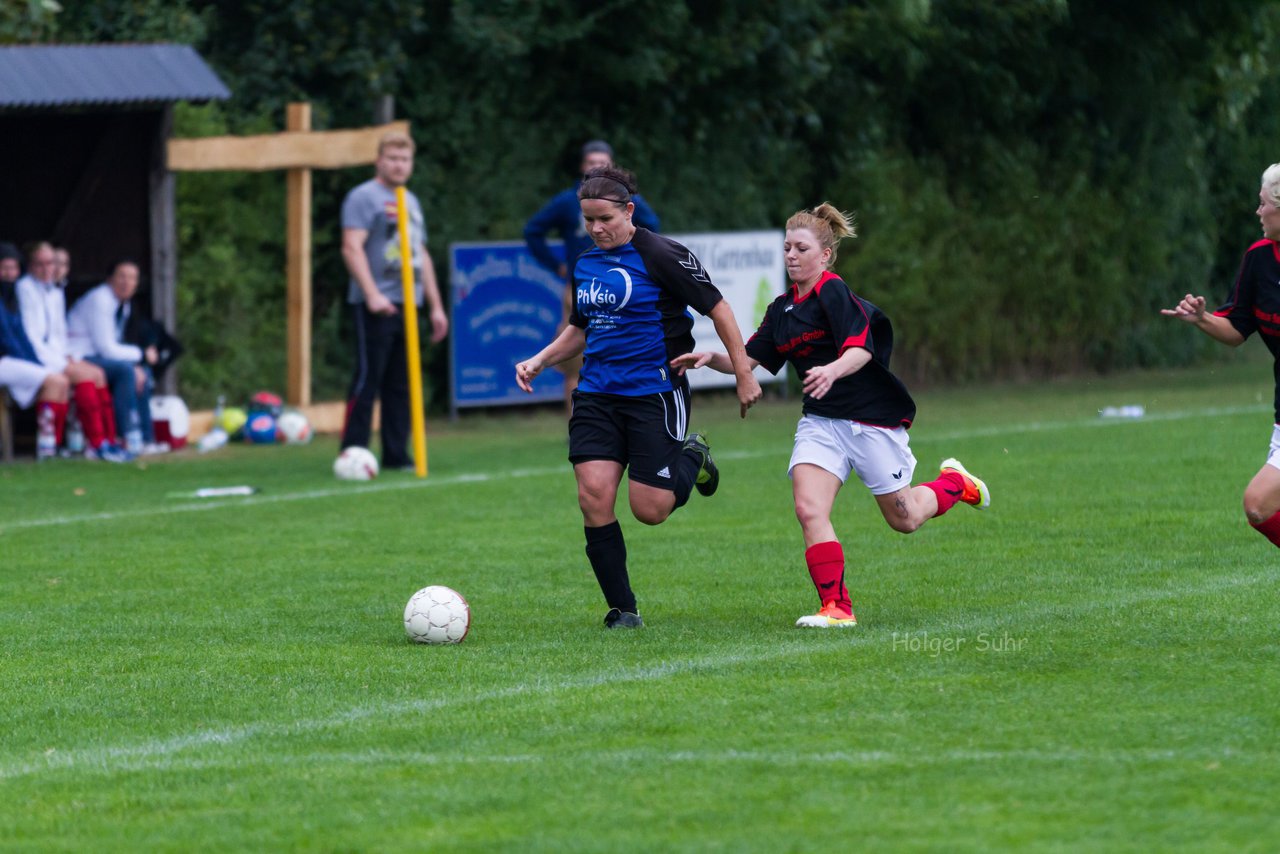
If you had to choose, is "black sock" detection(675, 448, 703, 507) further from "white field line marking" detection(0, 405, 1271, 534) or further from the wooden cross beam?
the wooden cross beam

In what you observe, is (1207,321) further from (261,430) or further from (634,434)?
(261,430)

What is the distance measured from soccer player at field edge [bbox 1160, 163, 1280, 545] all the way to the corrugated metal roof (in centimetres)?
977

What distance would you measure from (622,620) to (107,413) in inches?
336

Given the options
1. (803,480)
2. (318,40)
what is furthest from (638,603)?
(318,40)

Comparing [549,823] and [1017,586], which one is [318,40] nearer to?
[1017,586]

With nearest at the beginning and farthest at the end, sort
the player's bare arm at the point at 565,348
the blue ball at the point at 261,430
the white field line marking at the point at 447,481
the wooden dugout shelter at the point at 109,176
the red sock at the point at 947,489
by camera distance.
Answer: the player's bare arm at the point at 565,348, the red sock at the point at 947,489, the white field line marking at the point at 447,481, the wooden dugout shelter at the point at 109,176, the blue ball at the point at 261,430

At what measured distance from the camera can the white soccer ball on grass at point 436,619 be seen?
7.68 m

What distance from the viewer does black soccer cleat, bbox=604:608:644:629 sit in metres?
7.94

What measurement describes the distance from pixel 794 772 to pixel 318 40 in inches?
567

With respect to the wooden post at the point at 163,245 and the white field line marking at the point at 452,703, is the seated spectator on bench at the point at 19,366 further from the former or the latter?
the white field line marking at the point at 452,703

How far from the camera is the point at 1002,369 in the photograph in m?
24.3

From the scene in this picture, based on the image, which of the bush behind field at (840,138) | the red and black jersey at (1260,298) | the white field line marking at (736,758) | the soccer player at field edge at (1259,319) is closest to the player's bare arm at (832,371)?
the soccer player at field edge at (1259,319)

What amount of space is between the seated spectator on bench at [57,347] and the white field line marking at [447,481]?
2.66 meters

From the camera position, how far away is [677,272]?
7.92m
